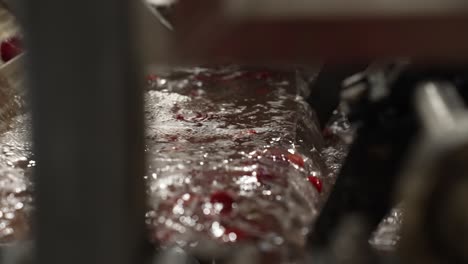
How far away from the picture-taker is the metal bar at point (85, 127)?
35cm

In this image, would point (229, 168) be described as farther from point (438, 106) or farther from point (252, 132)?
point (438, 106)

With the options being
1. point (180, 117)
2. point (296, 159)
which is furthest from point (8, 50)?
point (296, 159)

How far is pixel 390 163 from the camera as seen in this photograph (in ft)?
1.40

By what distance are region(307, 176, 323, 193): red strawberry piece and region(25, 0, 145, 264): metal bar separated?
0.54 m

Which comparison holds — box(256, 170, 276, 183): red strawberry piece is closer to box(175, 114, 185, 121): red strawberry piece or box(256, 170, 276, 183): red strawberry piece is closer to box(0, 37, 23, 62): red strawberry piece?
box(175, 114, 185, 121): red strawberry piece

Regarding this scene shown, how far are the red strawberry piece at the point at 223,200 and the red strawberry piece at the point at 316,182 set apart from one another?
120 mm

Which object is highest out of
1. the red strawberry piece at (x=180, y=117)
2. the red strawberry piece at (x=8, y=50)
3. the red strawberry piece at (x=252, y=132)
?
the red strawberry piece at (x=8, y=50)

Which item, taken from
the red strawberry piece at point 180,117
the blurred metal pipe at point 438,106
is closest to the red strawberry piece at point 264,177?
the red strawberry piece at point 180,117

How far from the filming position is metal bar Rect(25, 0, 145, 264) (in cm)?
35

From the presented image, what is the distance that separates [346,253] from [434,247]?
0.12 m

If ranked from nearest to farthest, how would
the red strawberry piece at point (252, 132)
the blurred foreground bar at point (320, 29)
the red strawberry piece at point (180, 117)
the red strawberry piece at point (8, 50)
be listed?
the blurred foreground bar at point (320, 29)
the red strawberry piece at point (252, 132)
the red strawberry piece at point (180, 117)
the red strawberry piece at point (8, 50)

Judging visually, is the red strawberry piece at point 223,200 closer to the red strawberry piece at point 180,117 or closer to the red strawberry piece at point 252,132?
the red strawberry piece at point 252,132

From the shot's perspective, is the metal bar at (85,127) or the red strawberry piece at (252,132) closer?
the metal bar at (85,127)

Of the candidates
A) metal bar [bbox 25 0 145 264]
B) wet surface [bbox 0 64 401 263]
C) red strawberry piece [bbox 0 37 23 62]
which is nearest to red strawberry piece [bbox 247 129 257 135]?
wet surface [bbox 0 64 401 263]
